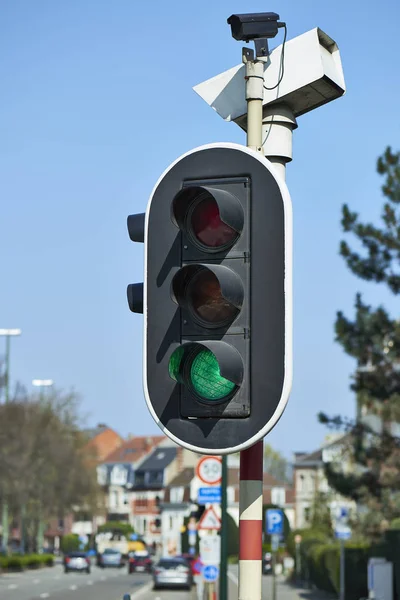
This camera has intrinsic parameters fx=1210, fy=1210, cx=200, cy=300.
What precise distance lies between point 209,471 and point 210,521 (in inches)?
114

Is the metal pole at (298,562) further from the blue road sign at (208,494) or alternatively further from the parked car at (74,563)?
the blue road sign at (208,494)

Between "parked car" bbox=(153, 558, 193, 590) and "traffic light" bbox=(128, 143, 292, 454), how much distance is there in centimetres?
5087

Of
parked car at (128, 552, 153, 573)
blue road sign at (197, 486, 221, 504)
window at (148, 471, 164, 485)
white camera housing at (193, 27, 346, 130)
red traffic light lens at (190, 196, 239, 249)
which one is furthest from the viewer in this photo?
window at (148, 471, 164, 485)

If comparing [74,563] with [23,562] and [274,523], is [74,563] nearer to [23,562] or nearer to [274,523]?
[23,562]

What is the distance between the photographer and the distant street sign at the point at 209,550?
27286 millimetres

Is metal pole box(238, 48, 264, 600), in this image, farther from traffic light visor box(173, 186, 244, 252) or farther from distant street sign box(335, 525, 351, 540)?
distant street sign box(335, 525, 351, 540)

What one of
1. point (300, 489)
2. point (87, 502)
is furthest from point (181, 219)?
point (300, 489)

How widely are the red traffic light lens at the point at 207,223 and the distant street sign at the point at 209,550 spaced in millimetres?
23587

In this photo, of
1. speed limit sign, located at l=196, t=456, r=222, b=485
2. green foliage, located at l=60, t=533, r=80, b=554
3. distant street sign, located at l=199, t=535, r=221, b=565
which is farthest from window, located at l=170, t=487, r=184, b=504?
speed limit sign, located at l=196, t=456, r=222, b=485

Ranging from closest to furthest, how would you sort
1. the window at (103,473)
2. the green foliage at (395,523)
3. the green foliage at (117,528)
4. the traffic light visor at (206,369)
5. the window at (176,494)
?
the traffic light visor at (206,369)
the green foliage at (395,523)
the green foliage at (117,528)
the window at (176,494)
the window at (103,473)

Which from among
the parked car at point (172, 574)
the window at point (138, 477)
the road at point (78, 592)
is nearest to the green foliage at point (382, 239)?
the road at point (78, 592)

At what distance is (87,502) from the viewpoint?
9144 centimetres

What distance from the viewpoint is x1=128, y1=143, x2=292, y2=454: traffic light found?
13.4ft

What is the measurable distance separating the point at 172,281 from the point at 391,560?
2805 centimetres
